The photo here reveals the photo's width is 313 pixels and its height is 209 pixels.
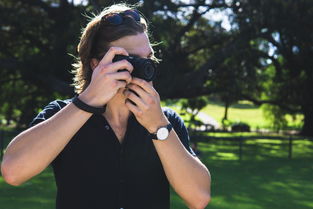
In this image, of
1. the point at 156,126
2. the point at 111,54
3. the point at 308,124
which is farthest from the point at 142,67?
the point at 308,124

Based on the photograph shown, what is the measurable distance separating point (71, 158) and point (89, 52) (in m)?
0.47

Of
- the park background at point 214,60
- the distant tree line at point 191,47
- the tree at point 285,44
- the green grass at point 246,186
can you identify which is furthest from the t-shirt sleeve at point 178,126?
the tree at point 285,44

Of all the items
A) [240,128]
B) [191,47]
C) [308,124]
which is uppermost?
[191,47]

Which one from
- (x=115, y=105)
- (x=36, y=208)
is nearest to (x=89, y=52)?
(x=115, y=105)

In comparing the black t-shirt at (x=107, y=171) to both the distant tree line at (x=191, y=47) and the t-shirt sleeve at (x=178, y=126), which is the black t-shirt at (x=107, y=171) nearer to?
the t-shirt sleeve at (x=178, y=126)

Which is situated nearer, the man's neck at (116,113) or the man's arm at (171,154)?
the man's arm at (171,154)

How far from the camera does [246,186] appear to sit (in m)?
9.29

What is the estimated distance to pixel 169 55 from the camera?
17344mm

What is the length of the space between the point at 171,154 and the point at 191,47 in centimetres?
1933

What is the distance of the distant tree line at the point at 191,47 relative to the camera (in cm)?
1653

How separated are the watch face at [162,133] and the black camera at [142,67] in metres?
0.20

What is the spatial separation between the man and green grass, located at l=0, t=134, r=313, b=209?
5.44m

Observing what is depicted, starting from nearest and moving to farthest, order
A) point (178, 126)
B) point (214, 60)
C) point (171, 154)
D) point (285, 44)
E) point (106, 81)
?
point (106, 81) < point (171, 154) < point (178, 126) < point (214, 60) < point (285, 44)

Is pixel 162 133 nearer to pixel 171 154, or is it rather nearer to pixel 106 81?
pixel 171 154
